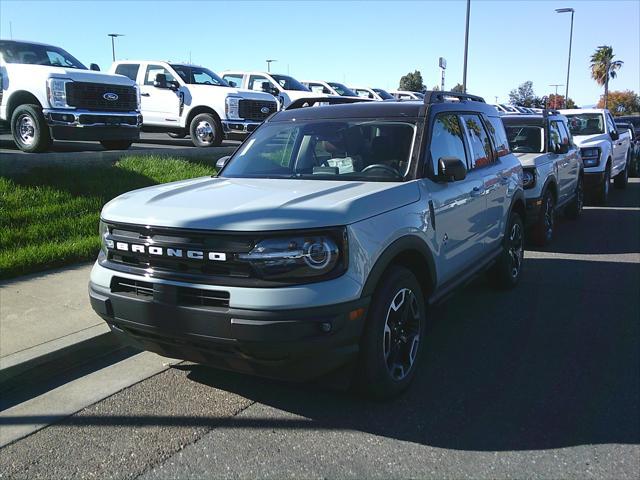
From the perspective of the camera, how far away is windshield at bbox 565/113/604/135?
14.7 m

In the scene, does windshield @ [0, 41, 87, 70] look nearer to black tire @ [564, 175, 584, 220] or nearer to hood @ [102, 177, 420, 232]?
hood @ [102, 177, 420, 232]

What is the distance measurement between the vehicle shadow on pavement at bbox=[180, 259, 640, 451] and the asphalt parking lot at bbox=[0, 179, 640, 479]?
1 cm

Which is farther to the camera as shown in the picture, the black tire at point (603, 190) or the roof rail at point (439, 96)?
the black tire at point (603, 190)

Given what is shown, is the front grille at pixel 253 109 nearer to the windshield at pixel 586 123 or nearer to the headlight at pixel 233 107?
the headlight at pixel 233 107

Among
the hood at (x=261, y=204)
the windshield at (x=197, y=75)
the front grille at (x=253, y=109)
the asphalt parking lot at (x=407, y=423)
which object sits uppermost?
the windshield at (x=197, y=75)

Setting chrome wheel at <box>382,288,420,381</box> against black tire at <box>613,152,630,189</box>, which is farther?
black tire at <box>613,152,630,189</box>

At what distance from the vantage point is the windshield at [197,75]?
14477 mm

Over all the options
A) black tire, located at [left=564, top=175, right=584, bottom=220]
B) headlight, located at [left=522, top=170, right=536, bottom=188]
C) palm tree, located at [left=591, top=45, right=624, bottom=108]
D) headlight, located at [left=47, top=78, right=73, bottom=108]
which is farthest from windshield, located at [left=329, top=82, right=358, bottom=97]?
palm tree, located at [left=591, top=45, right=624, bottom=108]

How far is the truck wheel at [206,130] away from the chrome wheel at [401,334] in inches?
420

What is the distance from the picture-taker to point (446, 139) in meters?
5.01

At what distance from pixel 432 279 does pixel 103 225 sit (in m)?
2.26

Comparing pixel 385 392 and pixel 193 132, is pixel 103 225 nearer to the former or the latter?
pixel 385 392

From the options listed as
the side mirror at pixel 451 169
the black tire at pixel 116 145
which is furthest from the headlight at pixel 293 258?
the black tire at pixel 116 145

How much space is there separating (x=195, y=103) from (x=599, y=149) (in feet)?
29.0
